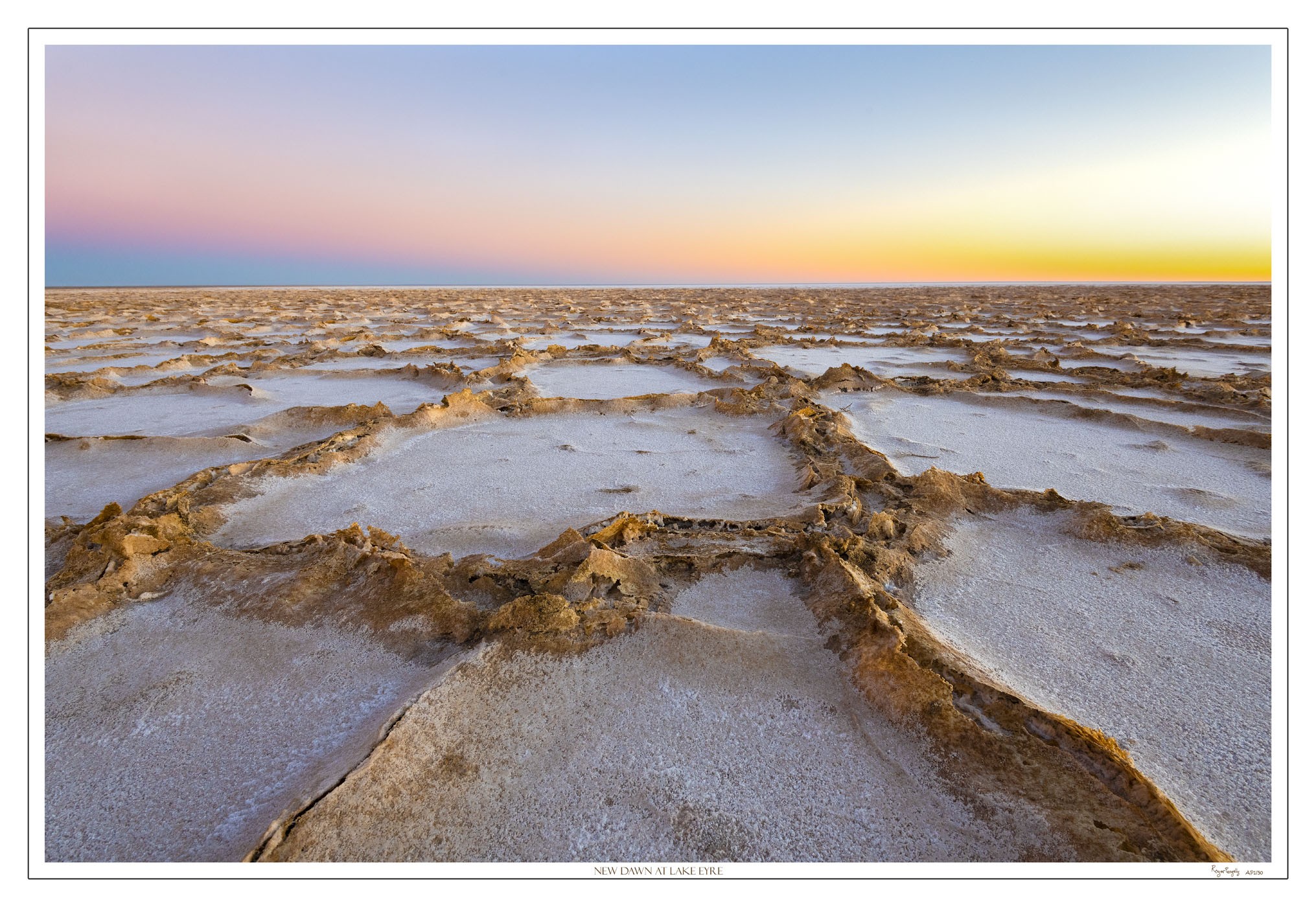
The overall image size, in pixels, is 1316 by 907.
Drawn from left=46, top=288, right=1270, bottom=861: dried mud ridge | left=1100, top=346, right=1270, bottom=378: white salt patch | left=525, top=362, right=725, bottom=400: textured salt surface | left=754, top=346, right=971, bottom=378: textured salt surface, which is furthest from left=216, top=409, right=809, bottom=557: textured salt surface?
left=1100, top=346, right=1270, bottom=378: white salt patch

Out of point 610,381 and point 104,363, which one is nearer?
point 610,381

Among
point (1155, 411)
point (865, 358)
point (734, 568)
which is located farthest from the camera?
point (865, 358)

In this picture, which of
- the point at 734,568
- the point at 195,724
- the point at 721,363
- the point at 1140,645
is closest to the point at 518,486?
the point at 734,568

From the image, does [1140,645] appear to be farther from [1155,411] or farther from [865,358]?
[865,358]

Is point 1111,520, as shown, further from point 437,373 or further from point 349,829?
point 437,373
